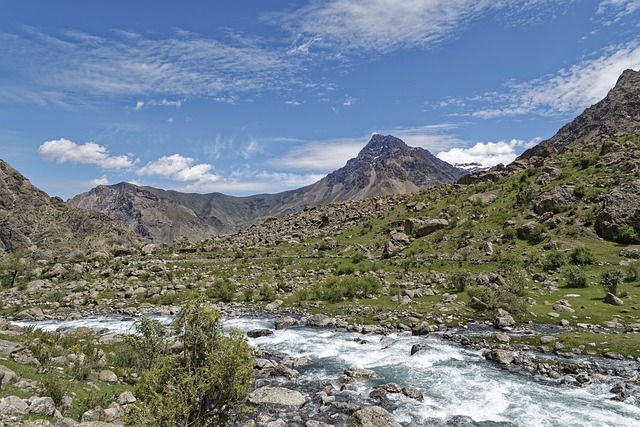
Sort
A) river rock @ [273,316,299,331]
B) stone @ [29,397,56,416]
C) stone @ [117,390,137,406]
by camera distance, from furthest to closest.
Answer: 1. river rock @ [273,316,299,331]
2. stone @ [117,390,137,406]
3. stone @ [29,397,56,416]

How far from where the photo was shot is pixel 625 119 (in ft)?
520

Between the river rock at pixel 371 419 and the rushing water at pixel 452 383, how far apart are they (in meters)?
1.31

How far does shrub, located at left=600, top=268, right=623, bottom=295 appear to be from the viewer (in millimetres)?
32031

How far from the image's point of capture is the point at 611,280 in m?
32.4

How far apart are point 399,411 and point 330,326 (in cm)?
1533

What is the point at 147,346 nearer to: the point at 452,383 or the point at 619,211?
the point at 452,383

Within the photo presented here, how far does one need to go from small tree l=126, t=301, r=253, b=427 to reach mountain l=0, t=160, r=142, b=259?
372 feet

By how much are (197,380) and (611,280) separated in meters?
36.1

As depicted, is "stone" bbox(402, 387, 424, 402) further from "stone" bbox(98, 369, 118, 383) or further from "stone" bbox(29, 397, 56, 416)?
"stone" bbox(29, 397, 56, 416)

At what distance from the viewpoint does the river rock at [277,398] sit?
18297 millimetres

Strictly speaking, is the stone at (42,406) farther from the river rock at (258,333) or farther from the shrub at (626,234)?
the shrub at (626,234)

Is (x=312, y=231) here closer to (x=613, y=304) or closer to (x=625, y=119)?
(x=613, y=304)

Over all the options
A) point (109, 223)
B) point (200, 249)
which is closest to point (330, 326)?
point (200, 249)

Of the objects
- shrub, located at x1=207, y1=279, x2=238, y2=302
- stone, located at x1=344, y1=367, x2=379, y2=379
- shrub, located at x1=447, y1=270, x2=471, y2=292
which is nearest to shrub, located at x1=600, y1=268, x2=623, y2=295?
shrub, located at x1=447, y1=270, x2=471, y2=292
